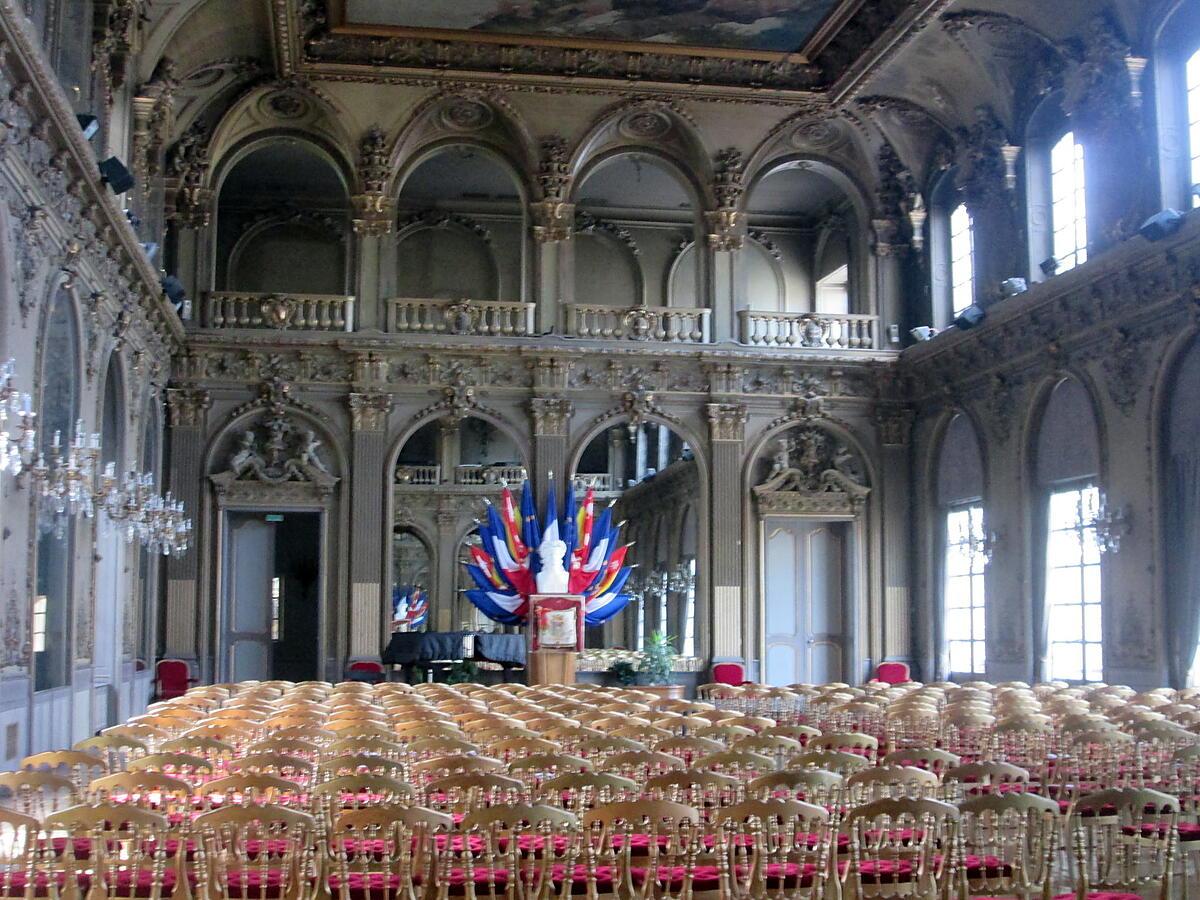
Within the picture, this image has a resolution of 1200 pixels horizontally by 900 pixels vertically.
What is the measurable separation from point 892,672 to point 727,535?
3867 millimetres

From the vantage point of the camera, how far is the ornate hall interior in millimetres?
20609

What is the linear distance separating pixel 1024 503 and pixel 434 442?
21.7 meters

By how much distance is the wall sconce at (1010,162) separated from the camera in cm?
2412

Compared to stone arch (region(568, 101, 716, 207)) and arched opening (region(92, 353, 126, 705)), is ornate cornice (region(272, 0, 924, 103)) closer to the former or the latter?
stone arch (region(568, 101, 716, 207))

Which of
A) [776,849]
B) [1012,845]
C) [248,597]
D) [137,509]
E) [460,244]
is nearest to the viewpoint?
[776,849]

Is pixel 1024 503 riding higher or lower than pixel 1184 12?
lower

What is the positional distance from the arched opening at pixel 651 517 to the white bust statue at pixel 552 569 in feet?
24.8

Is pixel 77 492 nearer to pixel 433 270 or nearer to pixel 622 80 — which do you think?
pixel 622 80

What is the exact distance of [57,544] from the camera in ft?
55.4

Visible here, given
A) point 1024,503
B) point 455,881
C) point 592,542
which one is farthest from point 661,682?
point 455,881

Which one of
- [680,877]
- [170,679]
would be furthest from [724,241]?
[680,877]

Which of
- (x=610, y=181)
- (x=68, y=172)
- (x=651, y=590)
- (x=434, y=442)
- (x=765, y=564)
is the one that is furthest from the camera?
(x=434, y=442)

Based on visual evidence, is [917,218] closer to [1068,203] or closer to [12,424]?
[1068,203]

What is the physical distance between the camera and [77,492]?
43.9ft
